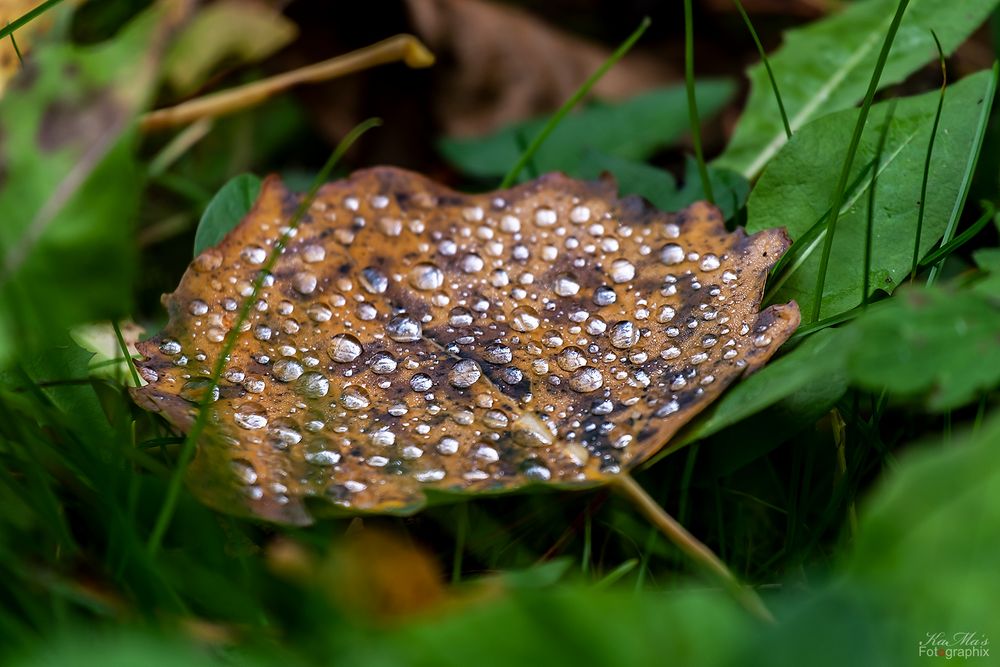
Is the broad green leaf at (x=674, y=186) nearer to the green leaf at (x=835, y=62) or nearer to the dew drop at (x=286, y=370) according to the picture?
the green leaf at (x=835, y=62)

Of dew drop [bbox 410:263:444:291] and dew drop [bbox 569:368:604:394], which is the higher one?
dew drop [bbox 410:263:444:291]

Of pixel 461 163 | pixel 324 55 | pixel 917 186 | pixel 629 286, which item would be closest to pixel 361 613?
pixel 629 286

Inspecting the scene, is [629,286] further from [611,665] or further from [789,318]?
[611,665]

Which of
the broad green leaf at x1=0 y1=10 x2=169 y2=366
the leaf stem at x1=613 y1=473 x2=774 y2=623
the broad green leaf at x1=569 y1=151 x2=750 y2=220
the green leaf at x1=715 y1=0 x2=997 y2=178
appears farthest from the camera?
the green leaf at x1=715 y1=0 x2=997 y2=178

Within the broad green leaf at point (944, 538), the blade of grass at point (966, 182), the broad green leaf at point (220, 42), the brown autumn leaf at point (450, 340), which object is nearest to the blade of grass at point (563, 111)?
the brown autumn leaf at point (450, 340)

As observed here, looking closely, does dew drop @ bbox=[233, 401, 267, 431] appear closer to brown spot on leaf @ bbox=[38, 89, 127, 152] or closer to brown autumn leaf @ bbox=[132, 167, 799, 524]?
brown autumn leaf @ bbox=[132, 167, 799, 524]

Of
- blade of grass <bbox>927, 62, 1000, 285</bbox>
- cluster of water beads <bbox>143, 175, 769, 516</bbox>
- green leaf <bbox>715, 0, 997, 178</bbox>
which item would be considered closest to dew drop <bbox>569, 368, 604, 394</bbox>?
cluster of water beads <bbox>143, 175, 769, 516</bbox>
